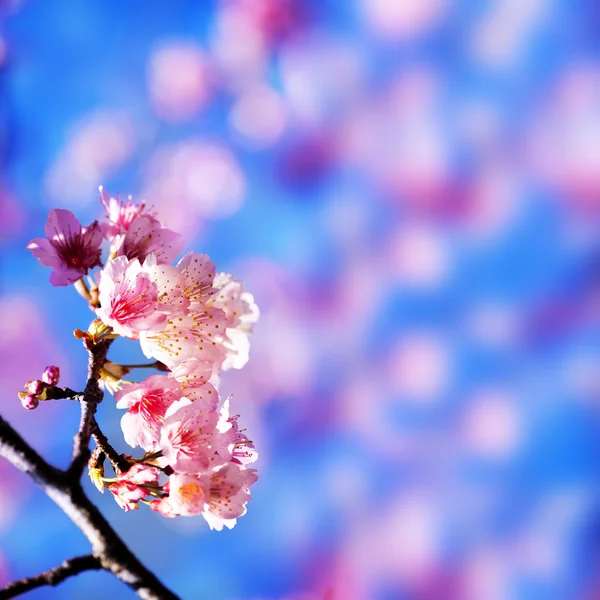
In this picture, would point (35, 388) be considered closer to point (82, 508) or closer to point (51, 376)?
point (51, 376)

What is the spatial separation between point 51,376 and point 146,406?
0.21 ft

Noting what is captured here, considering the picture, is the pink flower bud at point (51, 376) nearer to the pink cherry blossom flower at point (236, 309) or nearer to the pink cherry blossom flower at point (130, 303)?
the pink cherry blossom flower at point (130, 303)

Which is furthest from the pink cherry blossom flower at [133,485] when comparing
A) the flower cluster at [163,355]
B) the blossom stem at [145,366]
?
the blossom stem at [145,366]

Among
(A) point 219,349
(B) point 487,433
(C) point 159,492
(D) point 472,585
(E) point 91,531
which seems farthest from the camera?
(B) point 487,433

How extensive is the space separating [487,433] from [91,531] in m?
1.72

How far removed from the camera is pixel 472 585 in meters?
1.72

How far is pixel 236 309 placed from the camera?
1.82 ft

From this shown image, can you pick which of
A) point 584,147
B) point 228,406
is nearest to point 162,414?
point 228,406

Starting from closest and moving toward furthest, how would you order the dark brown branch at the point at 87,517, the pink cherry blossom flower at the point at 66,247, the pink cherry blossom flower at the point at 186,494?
the dark brown branch at the point at 87,517 → the pink cherry blossom flower at the point at 186,494 → the pink cherry blossom flower at the point at 66,247

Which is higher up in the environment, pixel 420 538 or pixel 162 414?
pixel 420 538

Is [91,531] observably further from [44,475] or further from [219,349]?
[219,349]

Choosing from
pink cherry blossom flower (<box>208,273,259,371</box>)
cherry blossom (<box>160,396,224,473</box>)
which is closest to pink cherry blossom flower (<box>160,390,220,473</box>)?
cherry blossom (<box>160,396,224,473</box>)

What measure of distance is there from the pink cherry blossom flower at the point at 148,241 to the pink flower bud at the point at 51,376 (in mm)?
104

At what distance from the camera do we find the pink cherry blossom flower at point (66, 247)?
18.5 inches
